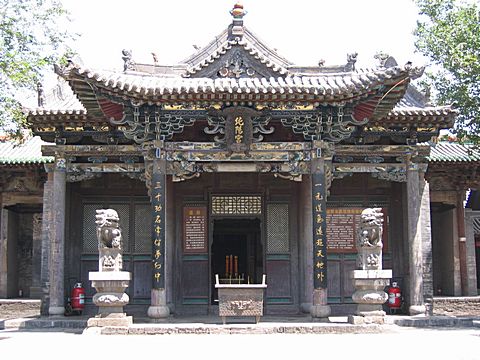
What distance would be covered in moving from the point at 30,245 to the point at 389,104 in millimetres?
14358

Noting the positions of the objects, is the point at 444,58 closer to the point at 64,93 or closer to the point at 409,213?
the point at 409,213

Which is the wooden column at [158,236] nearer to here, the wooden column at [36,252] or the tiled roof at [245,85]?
the tiled roof at [245,85]

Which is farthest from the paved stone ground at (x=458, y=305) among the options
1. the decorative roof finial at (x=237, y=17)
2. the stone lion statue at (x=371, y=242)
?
the decorative roof finial at (x=237, y=17)

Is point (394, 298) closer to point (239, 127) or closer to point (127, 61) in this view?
point (239, 127)

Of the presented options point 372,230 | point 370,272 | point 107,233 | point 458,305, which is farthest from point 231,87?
point 458,305

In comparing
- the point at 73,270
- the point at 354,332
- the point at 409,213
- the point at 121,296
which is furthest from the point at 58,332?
the point at 409,213

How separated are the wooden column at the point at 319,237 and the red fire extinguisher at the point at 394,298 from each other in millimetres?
2611

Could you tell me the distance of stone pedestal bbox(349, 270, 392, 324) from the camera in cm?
1355

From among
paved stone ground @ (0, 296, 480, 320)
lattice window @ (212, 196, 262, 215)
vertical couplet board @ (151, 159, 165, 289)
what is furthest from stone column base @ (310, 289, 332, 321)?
paved stone ground @ (0, 296, 480, 320)

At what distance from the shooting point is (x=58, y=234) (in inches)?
606

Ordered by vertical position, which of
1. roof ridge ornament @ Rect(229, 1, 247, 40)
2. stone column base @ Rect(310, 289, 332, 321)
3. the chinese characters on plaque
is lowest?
stone column base @ Rect(310, 289, 332, 321)

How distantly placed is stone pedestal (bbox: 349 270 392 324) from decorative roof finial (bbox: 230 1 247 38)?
20.9 ft

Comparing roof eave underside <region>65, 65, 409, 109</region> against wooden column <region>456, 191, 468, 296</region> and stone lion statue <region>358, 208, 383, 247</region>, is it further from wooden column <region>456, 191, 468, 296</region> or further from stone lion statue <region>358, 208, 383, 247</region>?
wooden column <region>456, 191, 468, 296</region>

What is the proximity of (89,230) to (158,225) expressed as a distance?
3255mm
